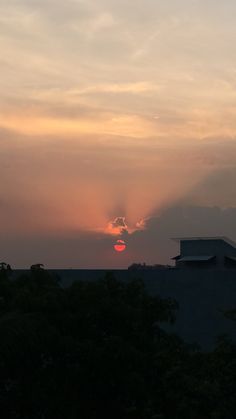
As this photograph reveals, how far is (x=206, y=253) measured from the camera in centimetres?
4844

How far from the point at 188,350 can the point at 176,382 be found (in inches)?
104

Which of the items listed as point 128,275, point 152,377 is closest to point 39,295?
point 152,377

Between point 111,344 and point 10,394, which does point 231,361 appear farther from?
point 10,394

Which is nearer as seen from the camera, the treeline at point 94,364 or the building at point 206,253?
the treeline at point 94,364

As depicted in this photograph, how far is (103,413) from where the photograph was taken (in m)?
18.3

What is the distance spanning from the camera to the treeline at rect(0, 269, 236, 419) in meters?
16.6

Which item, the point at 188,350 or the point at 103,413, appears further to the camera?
the point at 188,350

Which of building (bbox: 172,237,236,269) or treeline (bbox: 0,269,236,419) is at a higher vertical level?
building (bbox: 172,237,236,269)

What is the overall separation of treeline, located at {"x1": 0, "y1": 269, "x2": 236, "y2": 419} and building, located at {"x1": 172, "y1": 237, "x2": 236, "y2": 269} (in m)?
28.7

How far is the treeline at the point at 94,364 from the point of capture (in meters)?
16.6

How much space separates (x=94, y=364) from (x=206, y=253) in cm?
3153

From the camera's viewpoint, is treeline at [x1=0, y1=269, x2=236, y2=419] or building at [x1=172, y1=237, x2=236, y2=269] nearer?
treeline at [x1=0, y1=269, x2=236, y2=419]

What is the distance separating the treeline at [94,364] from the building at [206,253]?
28.7 meters

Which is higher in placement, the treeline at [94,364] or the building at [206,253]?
the building at [206,253]
